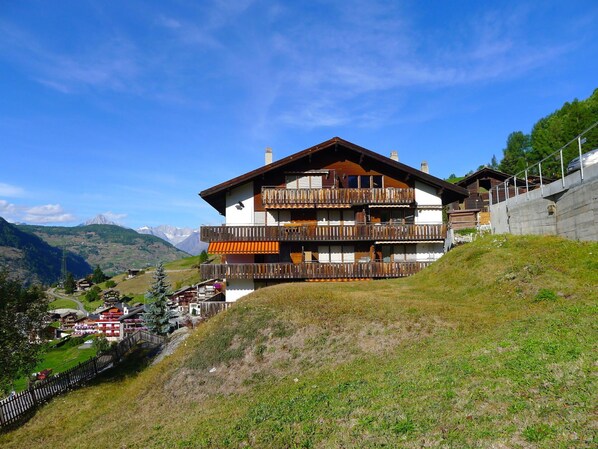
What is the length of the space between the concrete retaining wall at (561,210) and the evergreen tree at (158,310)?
35.7 meters

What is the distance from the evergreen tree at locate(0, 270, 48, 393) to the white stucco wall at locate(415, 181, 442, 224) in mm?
27413

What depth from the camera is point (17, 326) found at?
19.7 meters

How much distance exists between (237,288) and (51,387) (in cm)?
1348

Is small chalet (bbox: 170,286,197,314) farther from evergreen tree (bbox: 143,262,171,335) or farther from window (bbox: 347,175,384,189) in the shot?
window (bbox: 347,175,384,189)

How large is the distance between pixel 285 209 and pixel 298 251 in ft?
12.1

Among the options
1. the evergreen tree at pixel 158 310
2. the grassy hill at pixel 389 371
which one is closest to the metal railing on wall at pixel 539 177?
the grassy hill at pixel 389 371

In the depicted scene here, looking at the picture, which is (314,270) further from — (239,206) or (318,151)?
(318,151)

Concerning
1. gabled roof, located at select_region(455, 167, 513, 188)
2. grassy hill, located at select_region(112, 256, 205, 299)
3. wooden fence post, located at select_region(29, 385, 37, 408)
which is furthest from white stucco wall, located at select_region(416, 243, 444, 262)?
grassy hill, located at select_region(112, 256, 205, 299)

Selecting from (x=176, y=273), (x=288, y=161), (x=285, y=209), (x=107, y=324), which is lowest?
(x=107, y=324)

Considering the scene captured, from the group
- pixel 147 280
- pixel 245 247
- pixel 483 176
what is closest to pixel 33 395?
pixel 245 247

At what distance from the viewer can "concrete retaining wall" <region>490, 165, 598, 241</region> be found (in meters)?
14.2

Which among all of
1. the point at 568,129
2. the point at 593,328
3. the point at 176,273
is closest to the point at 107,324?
the point at 176,273

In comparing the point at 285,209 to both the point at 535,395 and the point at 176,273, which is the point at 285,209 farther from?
the point at 176,273

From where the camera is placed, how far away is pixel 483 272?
17828mm
